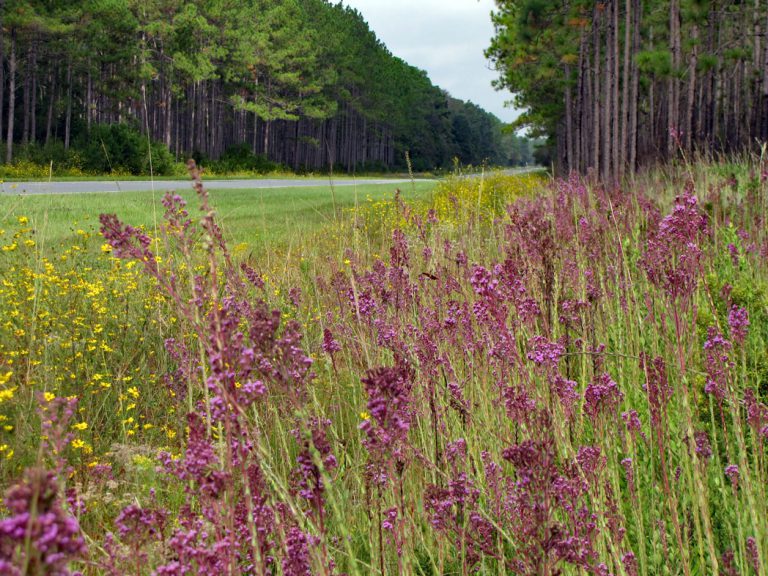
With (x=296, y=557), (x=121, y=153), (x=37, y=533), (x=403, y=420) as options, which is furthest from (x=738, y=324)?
(x=121, y=153)

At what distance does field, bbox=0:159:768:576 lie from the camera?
52.9 inches

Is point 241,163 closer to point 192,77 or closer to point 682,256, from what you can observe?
point 192,77

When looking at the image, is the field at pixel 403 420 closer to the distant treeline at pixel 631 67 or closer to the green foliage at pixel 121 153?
the distant treeline at pixel 631 67

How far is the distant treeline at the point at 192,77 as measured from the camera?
39.5m

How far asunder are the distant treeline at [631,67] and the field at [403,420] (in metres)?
13.8

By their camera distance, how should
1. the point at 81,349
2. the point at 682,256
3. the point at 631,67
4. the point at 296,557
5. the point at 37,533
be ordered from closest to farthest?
the point at 37,533 < the point at 296,557 < the point at 682,256 < the point at 81,349 < the point at 631,67

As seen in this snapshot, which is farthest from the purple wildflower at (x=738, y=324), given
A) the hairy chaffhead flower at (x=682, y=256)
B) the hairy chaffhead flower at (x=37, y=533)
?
the hairy chaffhead flower at (x=37, y=533)

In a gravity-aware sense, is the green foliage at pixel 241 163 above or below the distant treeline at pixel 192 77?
below

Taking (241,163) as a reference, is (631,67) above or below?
above

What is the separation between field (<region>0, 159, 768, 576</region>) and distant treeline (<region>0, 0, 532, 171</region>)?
80.4 ft

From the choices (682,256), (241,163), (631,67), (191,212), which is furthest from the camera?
(241,163)

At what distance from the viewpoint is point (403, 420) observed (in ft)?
5.84

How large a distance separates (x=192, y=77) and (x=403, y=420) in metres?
49.5

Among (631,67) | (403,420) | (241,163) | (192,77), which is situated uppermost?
(192,77)
